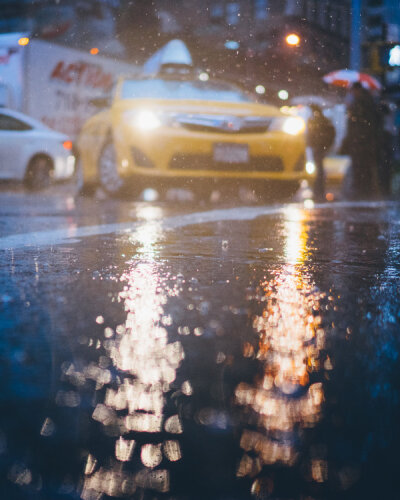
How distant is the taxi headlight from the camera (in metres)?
10.5

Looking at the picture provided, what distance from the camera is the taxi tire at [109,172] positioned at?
36.0 ft

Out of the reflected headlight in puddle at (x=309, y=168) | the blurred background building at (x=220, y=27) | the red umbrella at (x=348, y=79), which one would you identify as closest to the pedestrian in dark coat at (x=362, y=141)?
the red umbrella at (x=348, y=79)

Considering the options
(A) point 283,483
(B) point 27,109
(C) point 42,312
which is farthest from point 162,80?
(A) point 283,483

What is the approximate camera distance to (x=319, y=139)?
13.3m

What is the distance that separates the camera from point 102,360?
9.55 ft

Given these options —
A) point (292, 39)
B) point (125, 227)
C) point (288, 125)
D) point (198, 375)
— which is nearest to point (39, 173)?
point (288, 125)

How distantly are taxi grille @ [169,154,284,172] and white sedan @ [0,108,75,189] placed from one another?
4252 mm

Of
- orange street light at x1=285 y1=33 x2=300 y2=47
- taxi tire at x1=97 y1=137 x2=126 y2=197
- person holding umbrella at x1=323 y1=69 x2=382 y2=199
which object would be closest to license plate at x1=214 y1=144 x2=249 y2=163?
taxi tire at x1=97 y1=137 x2=126 y2=197

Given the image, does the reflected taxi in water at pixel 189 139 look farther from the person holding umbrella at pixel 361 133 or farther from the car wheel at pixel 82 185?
the person holding umbrella at pixel 361 133

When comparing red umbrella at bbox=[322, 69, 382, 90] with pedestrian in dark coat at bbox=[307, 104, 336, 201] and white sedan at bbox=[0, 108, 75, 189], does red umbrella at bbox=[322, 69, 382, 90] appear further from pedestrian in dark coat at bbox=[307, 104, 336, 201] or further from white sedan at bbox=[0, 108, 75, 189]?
white sedan at bbox=[0, 108, 75, 189]

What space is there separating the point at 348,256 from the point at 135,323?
269cm

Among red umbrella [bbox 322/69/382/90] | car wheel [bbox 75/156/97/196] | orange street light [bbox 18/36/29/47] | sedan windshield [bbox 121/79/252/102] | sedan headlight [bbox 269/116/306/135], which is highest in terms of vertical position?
orange street light [bbox 18/36/29/47]

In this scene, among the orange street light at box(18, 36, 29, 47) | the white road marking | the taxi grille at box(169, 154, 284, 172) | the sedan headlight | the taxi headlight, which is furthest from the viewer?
the orange street light at box(18, 36, 29, 47)

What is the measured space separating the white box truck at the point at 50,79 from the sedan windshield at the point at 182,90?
456cm
